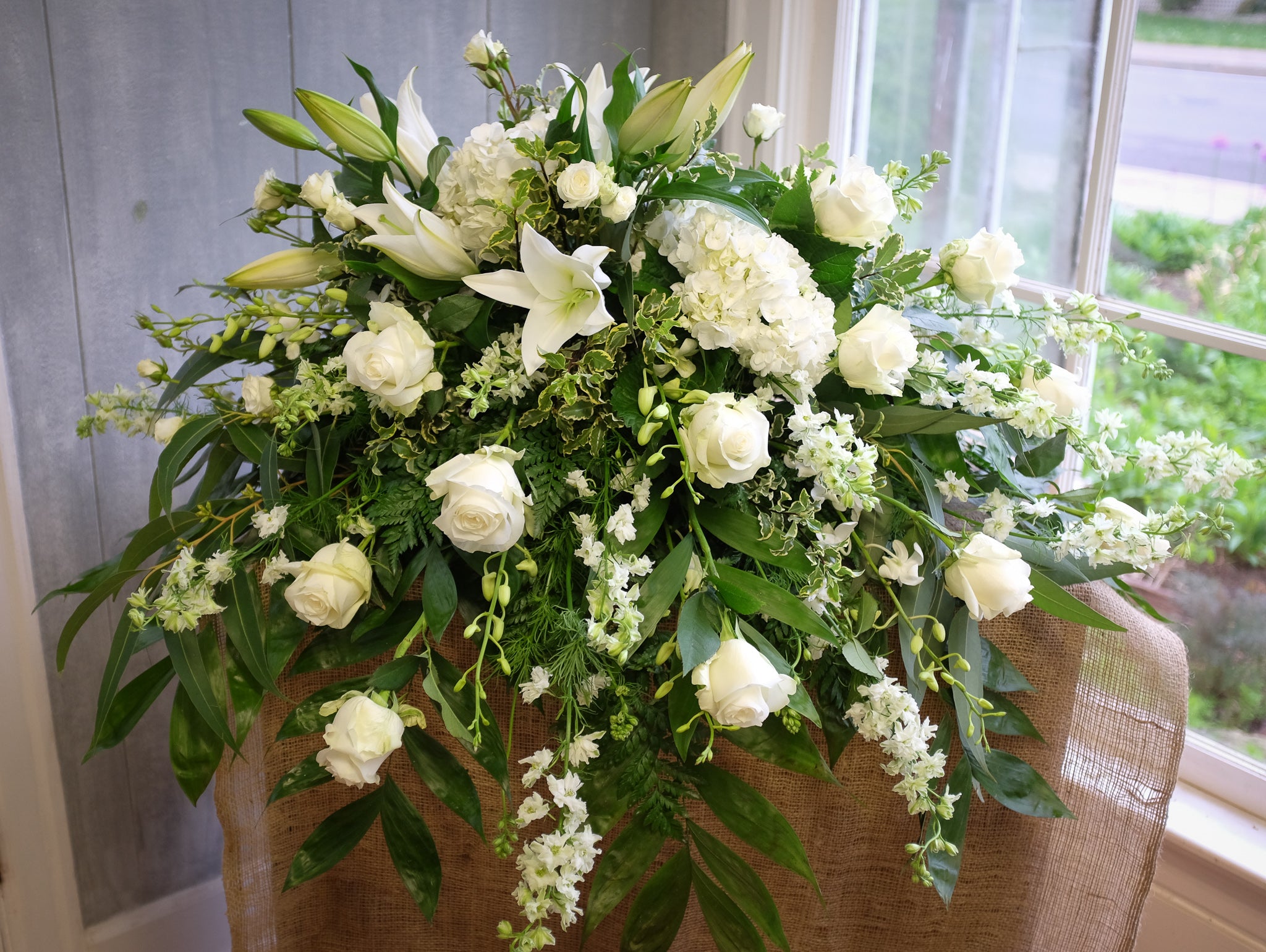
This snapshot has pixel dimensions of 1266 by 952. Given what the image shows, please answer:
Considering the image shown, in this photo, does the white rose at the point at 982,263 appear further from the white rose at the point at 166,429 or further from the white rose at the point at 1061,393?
the white rose at the point at 166,429

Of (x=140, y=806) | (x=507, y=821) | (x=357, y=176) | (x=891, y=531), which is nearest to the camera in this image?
(x=507, y=821)

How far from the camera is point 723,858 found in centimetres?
79

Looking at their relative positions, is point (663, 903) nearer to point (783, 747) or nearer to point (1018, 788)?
point (783, 747)

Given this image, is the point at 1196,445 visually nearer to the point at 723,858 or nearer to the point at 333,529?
the point at 723,858

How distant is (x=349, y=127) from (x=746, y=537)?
1.56 ft

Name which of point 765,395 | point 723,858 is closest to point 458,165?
point 765,395

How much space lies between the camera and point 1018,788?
815 millimetres

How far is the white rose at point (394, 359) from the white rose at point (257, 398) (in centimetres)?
13

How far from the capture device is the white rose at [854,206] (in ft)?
2.63

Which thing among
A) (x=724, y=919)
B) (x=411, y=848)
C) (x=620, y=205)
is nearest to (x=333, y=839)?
(x=411, y=848)

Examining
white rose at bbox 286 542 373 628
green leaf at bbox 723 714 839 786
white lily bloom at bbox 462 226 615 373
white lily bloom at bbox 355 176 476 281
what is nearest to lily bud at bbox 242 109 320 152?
white lily bloom at bbox 355 176 476 281

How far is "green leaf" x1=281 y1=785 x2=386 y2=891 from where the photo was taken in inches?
32.6

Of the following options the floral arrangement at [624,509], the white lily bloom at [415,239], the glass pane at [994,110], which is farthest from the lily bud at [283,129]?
the glass pane at [994,110]

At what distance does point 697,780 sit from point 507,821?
6.3 inches
